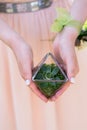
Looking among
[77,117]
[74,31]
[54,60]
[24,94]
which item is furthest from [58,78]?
[77,117]

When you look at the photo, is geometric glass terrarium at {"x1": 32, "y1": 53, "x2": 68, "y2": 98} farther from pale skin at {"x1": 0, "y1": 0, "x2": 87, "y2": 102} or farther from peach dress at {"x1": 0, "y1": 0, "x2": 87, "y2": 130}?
peach dress at {"x1": 0, "y1": 0, "x2": 87, "y2": 130}

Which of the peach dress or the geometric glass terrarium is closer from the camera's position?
the geometric glass terrarium

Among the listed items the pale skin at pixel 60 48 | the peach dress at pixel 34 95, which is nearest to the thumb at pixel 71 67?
the pale skin at pixel 60 48

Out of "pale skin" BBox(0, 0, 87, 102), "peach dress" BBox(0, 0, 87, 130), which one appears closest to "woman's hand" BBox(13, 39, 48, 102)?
"pale skin" BBox(0, 0, 87, 102)

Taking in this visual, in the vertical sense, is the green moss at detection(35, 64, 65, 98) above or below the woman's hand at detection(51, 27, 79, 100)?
below

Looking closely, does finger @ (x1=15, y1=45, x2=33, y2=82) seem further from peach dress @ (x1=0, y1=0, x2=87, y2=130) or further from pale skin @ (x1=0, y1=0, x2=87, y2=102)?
peach dress @ (x1=0, y1=0, x2=87, y2=130)

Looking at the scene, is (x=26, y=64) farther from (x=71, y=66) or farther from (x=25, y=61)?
(x=71, y=66)
